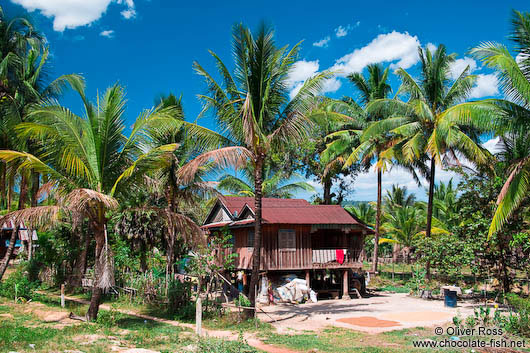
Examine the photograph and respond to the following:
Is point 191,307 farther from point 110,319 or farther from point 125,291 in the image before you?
point 125,291

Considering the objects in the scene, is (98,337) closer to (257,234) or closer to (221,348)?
(221,348)

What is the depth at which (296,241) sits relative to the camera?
2216cm

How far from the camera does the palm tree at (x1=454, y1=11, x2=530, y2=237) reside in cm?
1337

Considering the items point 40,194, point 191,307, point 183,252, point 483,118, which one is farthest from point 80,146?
point 183,252

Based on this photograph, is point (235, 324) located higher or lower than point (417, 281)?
lower

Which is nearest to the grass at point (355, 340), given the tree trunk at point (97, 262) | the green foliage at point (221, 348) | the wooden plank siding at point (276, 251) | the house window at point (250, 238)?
the green foliage at point (221, 348)

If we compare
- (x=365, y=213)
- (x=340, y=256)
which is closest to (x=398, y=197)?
(x=365, y=213)

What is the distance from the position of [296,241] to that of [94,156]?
1173 centimetres

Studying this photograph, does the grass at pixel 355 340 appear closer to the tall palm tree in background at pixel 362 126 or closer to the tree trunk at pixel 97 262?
the tree trunk at pixel 97 262

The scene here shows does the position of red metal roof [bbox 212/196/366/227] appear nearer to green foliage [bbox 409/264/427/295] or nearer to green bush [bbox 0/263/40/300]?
green foliage [bbox 409/264/427/295]

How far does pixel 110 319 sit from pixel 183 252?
1424cm

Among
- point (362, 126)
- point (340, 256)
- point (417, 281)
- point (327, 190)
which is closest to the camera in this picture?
point (340, 256)

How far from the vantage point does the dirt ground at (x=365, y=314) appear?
15211 millimetres

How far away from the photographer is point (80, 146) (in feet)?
42.7
